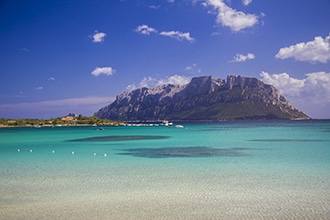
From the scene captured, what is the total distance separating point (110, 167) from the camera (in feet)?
98.1

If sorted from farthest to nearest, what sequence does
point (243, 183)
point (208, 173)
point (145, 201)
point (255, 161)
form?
point (255, 161), point (208, 173), point (243, 183), point (145, 201)

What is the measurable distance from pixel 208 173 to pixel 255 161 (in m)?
8.49

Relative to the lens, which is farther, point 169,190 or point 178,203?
point 169,190

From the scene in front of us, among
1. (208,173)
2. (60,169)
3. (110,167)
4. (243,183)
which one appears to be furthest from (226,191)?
(60,169)

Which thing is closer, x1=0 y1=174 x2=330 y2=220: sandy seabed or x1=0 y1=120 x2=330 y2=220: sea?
x1=0 y1=174 x2=330 y2=220: sandy seabed

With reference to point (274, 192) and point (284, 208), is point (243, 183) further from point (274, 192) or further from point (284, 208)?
point (284, 208)

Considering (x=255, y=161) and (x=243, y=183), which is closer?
(x=243, y=183)

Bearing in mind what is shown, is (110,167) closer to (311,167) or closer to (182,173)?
(182,173)

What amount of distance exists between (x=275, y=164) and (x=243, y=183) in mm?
9517

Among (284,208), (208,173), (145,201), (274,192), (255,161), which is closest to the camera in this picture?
(284,208)

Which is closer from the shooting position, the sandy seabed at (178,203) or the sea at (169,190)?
the sandy seabed at (178,203)

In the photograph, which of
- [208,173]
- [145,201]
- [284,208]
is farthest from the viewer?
[208,173]

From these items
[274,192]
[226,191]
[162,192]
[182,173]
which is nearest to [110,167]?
[182,173]

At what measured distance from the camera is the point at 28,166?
3105 centimetres
